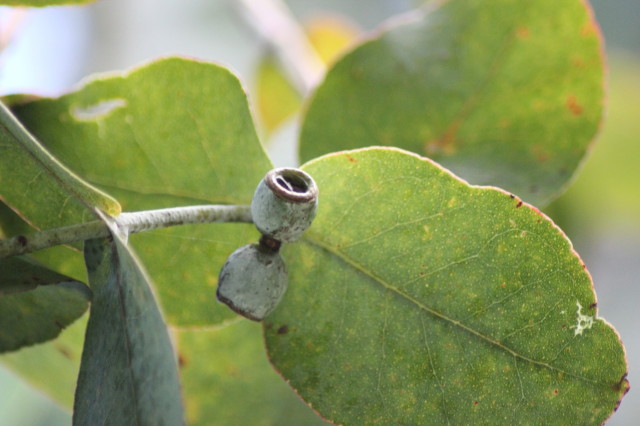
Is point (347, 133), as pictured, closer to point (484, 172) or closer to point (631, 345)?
point (484, 172)

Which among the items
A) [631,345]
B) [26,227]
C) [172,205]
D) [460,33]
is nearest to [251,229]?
[172,205]

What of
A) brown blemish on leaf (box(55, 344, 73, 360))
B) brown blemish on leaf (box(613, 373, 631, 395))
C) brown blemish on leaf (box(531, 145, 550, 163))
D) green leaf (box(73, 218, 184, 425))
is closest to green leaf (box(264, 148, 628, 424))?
brown blemish on leaf (box(613, 373, 631, 395))

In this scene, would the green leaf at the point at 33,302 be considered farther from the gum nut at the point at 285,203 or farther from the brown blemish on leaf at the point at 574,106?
the brown blemish on leaf at the point at 574,106

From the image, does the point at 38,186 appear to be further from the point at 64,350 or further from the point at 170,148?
the point at 64,350

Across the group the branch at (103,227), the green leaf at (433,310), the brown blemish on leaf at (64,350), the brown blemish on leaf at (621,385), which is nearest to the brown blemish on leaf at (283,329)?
the green leaf at (433,310)

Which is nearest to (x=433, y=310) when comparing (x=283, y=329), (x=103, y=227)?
(x=283, y=329)

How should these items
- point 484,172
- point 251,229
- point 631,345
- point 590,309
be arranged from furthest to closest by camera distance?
point 631,345 < point 484,172 < point 251,229 < point 590,309
